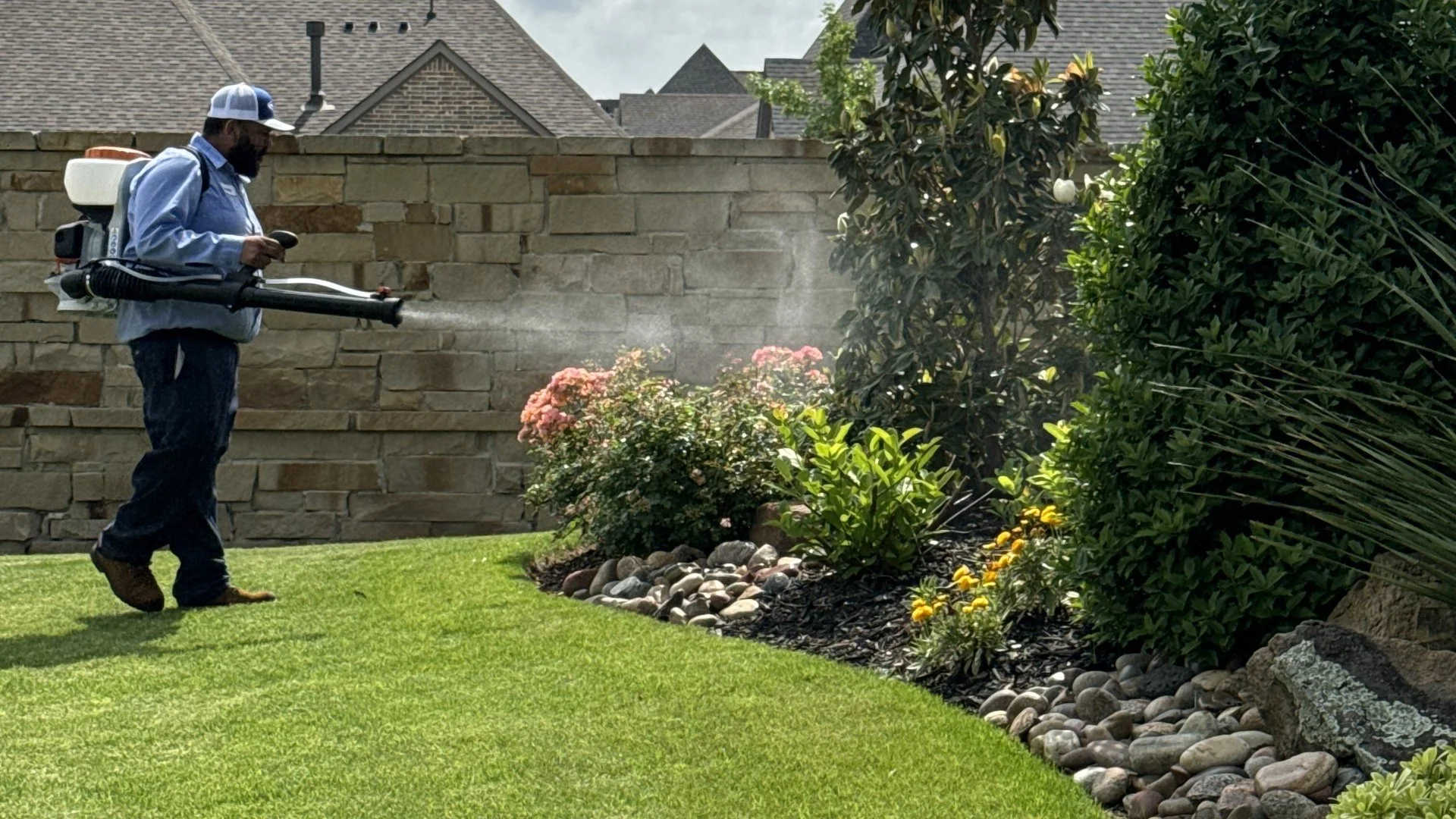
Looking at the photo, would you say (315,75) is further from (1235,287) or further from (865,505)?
(1235,287)

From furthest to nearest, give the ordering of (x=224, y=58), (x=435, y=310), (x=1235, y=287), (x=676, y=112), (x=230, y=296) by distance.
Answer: (x=676, y=112) → (x=224, y=58) → (x=435, y=310) → (x=230, y=296) → (x=1235, y=287)

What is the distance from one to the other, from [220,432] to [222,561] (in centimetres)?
55

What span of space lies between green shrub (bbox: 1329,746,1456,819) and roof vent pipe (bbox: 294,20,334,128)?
77.8 feet

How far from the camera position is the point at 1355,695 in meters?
3.75

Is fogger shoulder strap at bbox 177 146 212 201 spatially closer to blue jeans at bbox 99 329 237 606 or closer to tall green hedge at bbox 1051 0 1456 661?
blue jeans at bbox 99 329 237 606

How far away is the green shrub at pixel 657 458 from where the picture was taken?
7051mm

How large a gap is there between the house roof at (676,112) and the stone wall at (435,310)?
48.3 meters

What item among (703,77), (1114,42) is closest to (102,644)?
(1114,42)

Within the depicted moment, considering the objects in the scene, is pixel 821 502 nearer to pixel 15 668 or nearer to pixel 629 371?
pixel 629 371

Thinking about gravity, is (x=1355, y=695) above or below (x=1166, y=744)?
above

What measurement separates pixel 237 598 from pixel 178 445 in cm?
70

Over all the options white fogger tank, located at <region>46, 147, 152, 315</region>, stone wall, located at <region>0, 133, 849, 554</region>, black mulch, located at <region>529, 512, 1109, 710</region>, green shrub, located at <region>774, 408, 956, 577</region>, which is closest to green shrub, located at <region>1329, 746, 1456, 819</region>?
black mulch, located at <region>529, 512, 1109, 710</region>

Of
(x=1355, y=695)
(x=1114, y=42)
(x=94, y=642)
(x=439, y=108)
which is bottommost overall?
(x=94, y=642)

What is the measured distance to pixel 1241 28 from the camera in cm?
457
